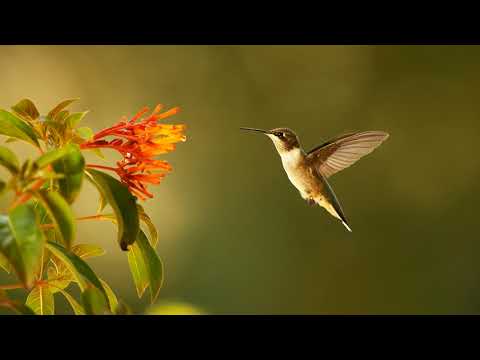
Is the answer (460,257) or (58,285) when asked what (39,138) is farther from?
(460,257)

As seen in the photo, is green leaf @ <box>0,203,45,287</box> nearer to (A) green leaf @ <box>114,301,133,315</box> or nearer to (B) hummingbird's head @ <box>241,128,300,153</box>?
(A) green leaf @ <box>114,301,133,315</box>

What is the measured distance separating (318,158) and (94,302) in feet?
4.00

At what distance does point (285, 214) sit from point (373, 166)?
759 mm

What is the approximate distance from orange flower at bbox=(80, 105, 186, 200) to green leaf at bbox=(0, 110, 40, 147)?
63 mm

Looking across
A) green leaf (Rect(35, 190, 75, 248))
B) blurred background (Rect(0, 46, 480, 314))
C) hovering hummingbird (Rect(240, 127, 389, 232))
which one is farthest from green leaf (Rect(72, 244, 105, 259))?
blurred background (Rect(0, 46, 480, 314))

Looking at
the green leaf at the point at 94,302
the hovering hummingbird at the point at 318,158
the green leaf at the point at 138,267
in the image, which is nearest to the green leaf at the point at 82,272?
the green leaf at the point at 94,302

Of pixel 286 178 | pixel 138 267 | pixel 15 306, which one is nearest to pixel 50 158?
pixel 15 306

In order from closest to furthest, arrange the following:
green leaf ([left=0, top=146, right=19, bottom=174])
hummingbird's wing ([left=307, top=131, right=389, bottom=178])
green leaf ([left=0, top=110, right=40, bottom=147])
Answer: green leaf ([left=0, top=146, right=19, bottom=174]), green leaf ([left=0, top=110, right=40, bottom=147]), hummingbird's wing ([left=307, top=131, right=389, bottom=178])

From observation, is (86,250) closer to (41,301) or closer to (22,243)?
(41,301)

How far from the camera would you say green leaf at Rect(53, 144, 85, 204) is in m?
0.59

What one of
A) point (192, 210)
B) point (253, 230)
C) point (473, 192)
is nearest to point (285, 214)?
point (253, 230)

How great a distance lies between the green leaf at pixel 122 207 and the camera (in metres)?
0.66

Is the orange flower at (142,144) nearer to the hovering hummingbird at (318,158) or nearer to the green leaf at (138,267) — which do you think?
the green leaf at (138,267)

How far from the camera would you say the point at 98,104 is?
13.4 ft
